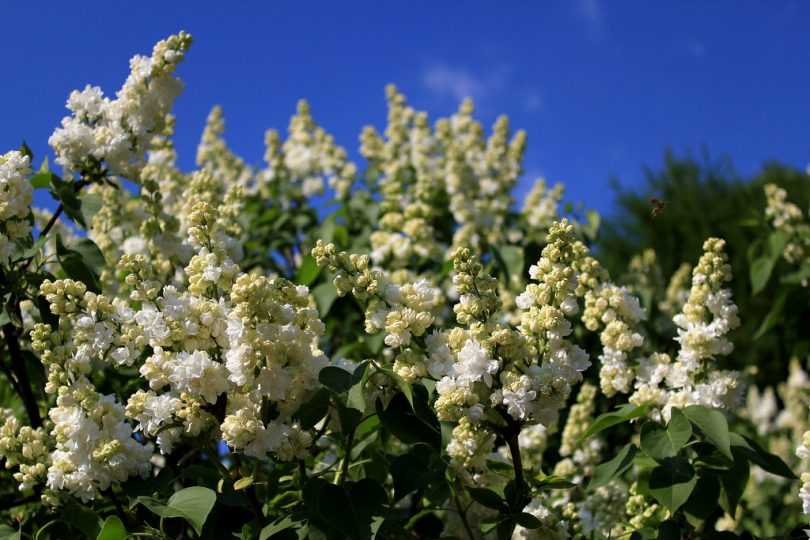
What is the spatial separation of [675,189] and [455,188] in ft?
75.4

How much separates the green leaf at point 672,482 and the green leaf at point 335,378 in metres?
0.90

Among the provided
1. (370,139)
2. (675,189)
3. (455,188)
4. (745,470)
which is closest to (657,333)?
(455,188)

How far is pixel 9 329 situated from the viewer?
3.12m

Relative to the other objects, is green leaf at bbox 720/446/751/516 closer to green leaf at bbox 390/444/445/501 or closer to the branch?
green leaf at bbox 390/444/445/501

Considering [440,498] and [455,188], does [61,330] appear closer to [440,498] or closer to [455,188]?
[440,498]

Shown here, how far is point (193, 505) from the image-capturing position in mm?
2152

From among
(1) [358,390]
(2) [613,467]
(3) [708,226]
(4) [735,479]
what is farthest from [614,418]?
(3) [708,226]

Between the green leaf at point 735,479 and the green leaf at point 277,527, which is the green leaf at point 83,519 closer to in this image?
the green leaf at point 277,527

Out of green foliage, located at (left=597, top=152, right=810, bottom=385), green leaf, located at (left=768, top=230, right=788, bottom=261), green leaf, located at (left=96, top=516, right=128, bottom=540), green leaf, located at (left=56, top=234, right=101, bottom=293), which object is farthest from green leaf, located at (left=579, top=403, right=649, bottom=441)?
green foliage, located at (left=597, top=152, right=810, bottom=385)

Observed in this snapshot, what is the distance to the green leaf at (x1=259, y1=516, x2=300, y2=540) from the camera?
2.13 meters

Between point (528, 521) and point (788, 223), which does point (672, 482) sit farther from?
point (788, 223)

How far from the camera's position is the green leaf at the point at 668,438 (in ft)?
8.14

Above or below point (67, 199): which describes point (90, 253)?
below

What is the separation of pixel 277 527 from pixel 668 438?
3.48ft
